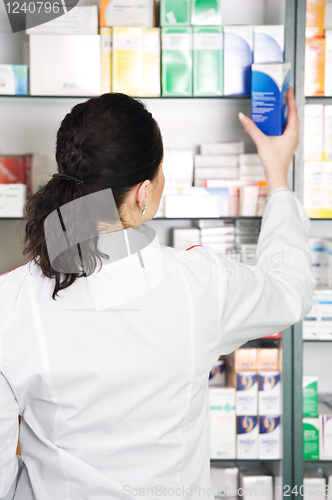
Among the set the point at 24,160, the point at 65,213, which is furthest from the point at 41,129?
the point at 65,213

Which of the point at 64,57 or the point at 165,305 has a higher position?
the point at 64,57

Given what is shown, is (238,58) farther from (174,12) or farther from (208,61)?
(174,12)

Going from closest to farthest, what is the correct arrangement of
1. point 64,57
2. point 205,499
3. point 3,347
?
point 3,347 → point 205,499 → point 64,57

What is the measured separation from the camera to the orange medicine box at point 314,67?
167 centimetres

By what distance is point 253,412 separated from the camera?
1.74m

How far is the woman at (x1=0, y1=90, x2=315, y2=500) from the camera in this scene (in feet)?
2.57

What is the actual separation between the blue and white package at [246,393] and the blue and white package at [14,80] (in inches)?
55.1

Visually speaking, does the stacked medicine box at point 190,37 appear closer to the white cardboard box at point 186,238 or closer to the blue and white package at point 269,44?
the blue and white package at point 269,44

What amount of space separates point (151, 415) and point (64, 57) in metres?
1.38

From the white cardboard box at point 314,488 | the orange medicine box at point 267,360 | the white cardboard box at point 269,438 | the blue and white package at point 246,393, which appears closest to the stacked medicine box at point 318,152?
the orange medicine box at point 267,360

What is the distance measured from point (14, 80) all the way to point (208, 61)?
0.75 meters

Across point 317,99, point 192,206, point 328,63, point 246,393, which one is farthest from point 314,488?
point 328,63

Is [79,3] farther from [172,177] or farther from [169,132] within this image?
[172,177]

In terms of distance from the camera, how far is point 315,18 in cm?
168
